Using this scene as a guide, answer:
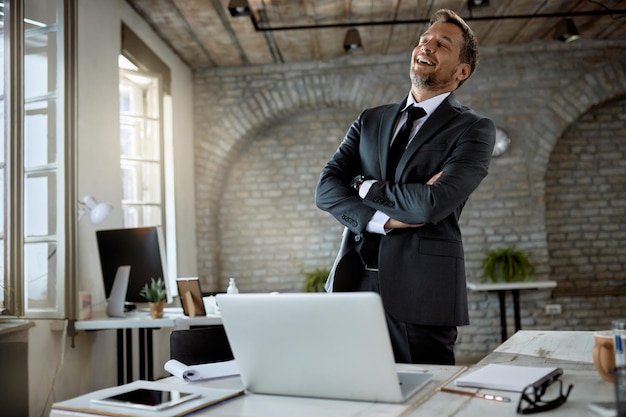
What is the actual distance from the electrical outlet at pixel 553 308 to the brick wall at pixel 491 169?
0.15 ft

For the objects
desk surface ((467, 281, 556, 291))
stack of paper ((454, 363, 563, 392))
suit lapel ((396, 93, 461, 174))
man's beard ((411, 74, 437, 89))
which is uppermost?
man's beard ((411, 74, 437, 89))

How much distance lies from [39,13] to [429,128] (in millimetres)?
2566

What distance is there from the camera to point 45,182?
3443 mm

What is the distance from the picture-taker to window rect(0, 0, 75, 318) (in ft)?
10.7

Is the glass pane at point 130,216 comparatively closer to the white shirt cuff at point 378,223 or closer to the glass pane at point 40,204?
the glass pane at point 40,204

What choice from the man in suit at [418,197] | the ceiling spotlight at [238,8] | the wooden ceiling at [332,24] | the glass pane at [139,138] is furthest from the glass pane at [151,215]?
the man in suit at [418,197]

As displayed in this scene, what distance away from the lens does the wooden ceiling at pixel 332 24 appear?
5.03 metres

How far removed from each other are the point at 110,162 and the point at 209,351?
2.78 m

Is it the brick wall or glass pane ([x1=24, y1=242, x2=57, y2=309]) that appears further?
the brick wall

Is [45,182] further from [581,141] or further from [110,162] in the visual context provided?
[581,141]

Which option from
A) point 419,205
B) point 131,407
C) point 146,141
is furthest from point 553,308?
point 131,407

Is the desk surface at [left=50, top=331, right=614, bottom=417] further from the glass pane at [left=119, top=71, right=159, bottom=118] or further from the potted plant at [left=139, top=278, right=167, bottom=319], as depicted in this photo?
the glass pane at [left=119, top=71, right=159, bottom=118]

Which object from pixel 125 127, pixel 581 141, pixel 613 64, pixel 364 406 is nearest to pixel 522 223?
pixel 581 141

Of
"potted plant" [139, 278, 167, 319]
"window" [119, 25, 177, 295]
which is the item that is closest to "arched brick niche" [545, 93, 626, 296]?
"window" [119, 25, 177, 295]
